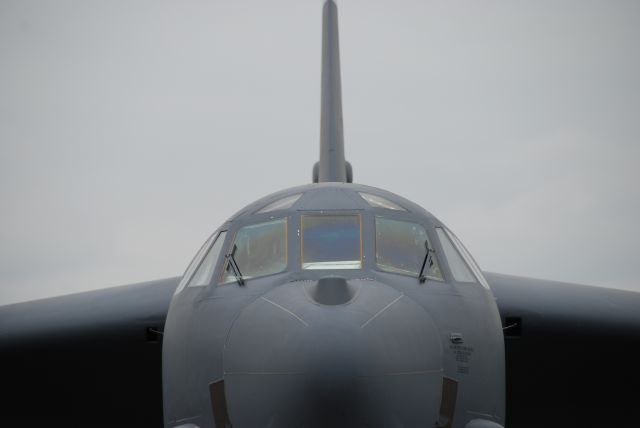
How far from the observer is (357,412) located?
5762 mm

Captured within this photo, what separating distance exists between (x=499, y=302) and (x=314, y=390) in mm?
8472

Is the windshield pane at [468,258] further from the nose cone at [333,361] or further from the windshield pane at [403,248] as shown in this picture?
the nose cone at [333,361]

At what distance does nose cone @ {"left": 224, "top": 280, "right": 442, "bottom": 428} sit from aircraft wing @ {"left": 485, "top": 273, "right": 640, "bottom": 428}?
739 cm

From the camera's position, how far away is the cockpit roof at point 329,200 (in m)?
8.23

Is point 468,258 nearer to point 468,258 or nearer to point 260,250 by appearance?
point 468,258

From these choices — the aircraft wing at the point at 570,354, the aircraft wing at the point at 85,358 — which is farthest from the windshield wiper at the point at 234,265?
the aircraft wing at the point at 570,354

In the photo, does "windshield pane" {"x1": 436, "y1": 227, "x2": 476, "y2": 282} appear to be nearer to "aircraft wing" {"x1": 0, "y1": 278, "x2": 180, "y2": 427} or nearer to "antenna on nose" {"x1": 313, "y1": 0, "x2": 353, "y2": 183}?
"antenna on nose" {"x1": 313, "y1": 0, "x2": 353, "y2": 183}

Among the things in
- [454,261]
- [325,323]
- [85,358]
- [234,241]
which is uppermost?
[234,241]

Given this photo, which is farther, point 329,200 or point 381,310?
point 329,200

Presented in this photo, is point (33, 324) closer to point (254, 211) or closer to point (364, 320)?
point (254, 211)

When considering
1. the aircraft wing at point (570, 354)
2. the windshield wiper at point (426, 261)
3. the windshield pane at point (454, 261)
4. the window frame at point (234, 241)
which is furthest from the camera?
the aircraft wing at point (570, 354)

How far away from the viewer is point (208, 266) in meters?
8.34

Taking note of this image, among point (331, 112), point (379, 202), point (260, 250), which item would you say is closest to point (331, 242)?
point (260, 250)

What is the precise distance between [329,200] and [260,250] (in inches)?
34.7
